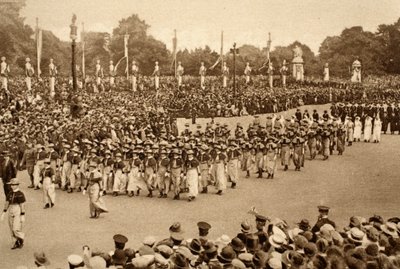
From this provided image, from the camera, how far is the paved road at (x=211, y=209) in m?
11.6

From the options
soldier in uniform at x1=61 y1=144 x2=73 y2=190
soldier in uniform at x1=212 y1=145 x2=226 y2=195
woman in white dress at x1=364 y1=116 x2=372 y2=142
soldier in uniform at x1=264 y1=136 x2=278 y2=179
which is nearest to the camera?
soldier in uniform at x1=212 y1=145 x2=226 y2=195

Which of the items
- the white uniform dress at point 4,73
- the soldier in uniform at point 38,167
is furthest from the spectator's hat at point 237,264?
the white uniform dress at point 4,73

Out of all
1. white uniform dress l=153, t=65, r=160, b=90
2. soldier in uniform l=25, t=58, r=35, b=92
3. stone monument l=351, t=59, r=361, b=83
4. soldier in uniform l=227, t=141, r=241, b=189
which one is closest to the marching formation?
soldier in uniform l=227, t=141, r=241, b=189

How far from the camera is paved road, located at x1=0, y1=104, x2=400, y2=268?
38.2 ft

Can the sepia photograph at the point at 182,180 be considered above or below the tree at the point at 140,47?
below

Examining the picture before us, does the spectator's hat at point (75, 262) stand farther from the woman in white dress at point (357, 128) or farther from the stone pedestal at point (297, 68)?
the stone pedestal at point (297, 68)

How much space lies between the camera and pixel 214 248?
7.17m

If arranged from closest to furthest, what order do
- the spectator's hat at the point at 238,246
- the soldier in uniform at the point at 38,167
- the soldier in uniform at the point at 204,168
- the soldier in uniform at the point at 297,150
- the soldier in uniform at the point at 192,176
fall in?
the spectator's hat at the point at 238,246 → the soldier in uniform at the point at 192,176 → the soldier in uniform at the point at 204,168 → the soldier in uniform at the point at 38,167 → the soldier in uniform at the point at 297,150

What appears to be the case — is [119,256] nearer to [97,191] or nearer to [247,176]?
[97,191]

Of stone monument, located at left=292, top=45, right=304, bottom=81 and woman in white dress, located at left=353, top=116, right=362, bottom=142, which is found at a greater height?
stone monument, located at left=292, top=45, right=304, bottom=81

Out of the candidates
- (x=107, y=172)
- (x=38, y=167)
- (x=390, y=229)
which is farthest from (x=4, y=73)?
(x=390, y=229)

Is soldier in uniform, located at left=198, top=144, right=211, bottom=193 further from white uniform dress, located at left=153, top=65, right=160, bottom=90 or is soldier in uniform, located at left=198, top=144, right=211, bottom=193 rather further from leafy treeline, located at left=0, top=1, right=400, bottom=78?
white uniform dress, located at left=153, top=65, right=160, bottom=90

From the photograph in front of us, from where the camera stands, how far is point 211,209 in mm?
14031

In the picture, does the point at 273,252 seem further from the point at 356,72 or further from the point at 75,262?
the point at 356,72
